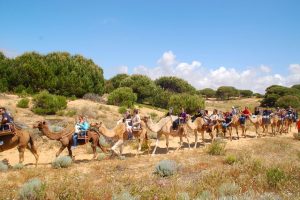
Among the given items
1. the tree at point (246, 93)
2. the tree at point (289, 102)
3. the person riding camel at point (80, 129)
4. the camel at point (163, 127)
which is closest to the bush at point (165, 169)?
the person riding camel at point (80, 129)

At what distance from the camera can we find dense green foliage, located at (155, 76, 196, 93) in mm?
68875

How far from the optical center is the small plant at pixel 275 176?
9.55 meters

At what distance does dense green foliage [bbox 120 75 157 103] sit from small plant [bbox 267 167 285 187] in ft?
146

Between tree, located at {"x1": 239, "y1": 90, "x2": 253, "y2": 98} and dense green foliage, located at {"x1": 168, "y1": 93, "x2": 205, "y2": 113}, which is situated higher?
tree, located at {"x1": 239, "y1": 90, "x2": 253, "y2": 98}

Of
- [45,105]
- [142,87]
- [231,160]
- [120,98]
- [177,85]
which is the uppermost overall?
[177,85]

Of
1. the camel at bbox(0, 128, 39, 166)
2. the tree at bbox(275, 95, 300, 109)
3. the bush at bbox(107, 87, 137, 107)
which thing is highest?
the bush at bbox(107, 87, 137, 107)

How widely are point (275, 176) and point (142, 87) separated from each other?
4583cm

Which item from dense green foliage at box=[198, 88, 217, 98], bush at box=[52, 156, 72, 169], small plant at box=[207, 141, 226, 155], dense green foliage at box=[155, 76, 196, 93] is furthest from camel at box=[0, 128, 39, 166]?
dense green foliage at box=[198, 88, 217, 98]

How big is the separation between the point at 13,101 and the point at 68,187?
26.7 meters

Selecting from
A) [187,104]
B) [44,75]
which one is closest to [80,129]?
[187,104]

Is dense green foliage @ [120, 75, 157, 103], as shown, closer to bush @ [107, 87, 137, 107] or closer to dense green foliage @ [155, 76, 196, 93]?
bush @ [107, 87, 137, 107]

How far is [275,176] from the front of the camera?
970cm

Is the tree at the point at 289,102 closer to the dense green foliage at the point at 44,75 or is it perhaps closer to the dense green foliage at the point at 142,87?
the dense green foliage at the point at 142,87

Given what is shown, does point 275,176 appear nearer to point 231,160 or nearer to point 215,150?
point 231,160
